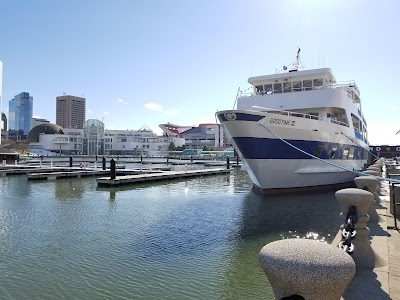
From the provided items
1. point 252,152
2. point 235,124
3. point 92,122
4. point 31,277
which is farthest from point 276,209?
point 92,122

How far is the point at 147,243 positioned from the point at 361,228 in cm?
595

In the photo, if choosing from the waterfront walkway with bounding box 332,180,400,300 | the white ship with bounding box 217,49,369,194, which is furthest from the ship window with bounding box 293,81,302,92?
the waterfront walkway with bounding box 332,180,400,300

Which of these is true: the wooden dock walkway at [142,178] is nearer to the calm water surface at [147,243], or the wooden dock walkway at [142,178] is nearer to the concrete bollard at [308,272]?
the calm water surface at [147,243]

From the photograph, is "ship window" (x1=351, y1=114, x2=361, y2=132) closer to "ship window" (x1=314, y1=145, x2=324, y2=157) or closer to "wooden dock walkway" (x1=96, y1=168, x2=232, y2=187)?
"ship window" (x1=314, y1=145, x2=324, y2=157)

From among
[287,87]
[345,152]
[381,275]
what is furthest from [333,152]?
[381,275]

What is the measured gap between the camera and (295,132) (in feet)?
59.7

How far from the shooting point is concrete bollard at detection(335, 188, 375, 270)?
5266 millimetres

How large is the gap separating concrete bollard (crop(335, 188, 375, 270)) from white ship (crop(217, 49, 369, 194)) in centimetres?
823

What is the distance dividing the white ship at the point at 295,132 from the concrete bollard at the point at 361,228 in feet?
27.0

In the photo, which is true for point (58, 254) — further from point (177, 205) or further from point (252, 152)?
point (252, 152)

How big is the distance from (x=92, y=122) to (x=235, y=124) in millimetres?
118221

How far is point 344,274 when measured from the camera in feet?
8.86

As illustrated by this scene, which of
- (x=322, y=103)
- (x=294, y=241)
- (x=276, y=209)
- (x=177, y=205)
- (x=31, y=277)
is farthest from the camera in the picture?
(x=322, y=103)

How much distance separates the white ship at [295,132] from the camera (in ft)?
56.8
